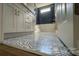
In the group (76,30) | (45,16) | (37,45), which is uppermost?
(45,16)

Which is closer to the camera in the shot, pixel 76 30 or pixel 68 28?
pixel 76 30

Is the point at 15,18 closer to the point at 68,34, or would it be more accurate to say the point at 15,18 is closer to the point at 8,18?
the point at 8,18

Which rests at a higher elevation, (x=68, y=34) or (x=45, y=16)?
(x=45, y=16)

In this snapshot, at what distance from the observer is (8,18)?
0.99 metres

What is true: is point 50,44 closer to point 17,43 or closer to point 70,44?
point 70,44

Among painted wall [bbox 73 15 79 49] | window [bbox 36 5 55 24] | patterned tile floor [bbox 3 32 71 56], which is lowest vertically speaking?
patterned tile floor [bbox 3 32 71 56]

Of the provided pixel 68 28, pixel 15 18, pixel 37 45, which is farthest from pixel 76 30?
pixel 15 18

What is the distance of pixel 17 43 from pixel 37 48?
16cm

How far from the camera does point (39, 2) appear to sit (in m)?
0.85

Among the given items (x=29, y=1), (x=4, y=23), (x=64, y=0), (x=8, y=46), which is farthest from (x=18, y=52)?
(x=64, y=0)

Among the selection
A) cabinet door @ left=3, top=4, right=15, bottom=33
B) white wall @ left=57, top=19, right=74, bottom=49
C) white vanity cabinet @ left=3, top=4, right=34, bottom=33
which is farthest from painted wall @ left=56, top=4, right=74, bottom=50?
cabinet door @ left=3, top=4, right=15, bottom=33

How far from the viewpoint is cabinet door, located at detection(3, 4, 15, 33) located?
96 centimetres

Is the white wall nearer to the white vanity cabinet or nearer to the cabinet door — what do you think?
the white vanity cabinet

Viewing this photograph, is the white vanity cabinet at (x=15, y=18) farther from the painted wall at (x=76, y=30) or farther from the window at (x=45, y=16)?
the painted wall at (x=76, y=30)
